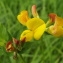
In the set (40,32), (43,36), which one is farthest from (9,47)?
(43,36)

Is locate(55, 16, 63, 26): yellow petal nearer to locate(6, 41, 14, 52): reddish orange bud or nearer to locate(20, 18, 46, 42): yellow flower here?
locate(20, 18, 46, 42): yellow flower

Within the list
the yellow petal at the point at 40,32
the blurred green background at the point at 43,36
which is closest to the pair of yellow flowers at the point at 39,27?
the yellow petal at the point at 40,32

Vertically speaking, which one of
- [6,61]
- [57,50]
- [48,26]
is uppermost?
[48,26]

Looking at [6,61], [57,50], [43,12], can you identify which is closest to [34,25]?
[6,61]

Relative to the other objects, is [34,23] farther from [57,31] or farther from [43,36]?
[43,36]

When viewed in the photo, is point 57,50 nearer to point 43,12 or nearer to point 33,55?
point 33,55

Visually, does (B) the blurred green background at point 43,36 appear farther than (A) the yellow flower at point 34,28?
Yes

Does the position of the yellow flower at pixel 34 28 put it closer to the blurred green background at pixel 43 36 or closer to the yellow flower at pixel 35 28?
the yellow flower at pixel 35 28

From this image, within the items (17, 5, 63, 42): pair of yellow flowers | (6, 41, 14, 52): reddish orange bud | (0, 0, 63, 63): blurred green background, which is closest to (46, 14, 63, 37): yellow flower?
(17, 5, 63, 42): pair of yellow flowers
